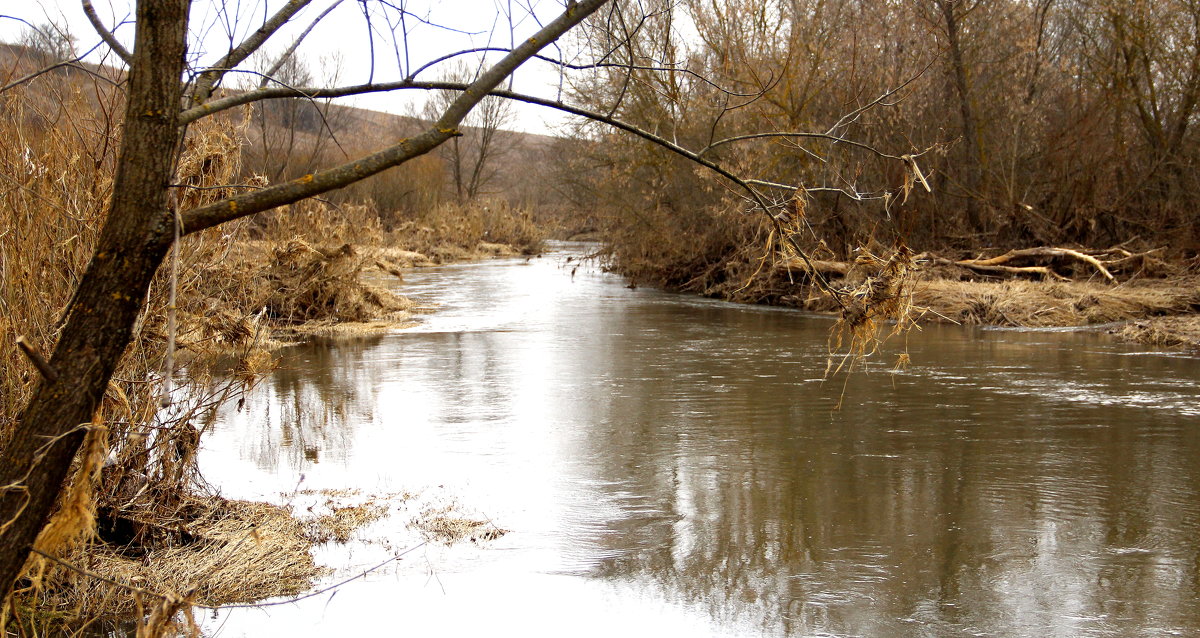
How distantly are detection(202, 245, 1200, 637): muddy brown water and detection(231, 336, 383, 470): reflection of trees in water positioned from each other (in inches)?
2.0

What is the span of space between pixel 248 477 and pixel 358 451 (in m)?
1.10

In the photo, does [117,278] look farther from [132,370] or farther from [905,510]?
[905,510]

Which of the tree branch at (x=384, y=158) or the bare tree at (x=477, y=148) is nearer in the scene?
the tree branch at (x=384, y=158)

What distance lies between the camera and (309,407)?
1046cm

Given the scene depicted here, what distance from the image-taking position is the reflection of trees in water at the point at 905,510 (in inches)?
201

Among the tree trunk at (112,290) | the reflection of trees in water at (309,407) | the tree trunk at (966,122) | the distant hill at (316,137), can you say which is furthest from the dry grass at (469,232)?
the tree trunk at (112,290)

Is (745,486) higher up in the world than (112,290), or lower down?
lower down

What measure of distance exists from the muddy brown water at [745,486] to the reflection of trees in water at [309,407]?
0.17ft

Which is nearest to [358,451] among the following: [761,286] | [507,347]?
[507,347]

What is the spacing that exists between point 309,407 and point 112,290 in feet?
25.8

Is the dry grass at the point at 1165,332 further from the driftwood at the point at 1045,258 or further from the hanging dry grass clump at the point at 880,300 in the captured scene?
the hanging dry grass clump at the point at 880,300

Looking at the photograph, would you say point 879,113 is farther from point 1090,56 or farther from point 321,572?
point 321,572

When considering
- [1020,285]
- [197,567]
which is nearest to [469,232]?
[1020,285]

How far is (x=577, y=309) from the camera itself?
2011 centimetres
